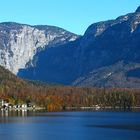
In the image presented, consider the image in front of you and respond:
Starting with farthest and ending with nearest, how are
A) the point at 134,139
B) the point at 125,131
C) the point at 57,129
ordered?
1. the point at 57,129
2. the point at 125,131
3. the point at 134,139

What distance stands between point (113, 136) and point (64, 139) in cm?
1172

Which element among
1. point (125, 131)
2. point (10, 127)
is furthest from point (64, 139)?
point (10, 127)

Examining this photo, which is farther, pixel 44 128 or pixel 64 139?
pixel 44 128

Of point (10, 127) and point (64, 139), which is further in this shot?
point (10, 127)

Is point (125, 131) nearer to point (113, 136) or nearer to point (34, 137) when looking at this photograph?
point (113, 136)

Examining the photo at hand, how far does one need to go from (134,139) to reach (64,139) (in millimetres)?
14251

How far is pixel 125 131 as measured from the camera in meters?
138

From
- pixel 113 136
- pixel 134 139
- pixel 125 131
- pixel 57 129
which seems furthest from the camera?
pixel 57 129

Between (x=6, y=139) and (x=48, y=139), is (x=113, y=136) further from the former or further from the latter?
(x=6, y=139)

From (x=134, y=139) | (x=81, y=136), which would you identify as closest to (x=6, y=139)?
(x=81, y=136)

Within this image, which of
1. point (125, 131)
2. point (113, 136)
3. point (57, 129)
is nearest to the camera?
point (113, 136)

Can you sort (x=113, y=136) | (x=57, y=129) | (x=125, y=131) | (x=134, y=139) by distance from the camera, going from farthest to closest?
(x=57, y=129), (x=125, y=131), (x=113, y=136), (x=134, y=139)

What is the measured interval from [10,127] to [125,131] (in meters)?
31.8

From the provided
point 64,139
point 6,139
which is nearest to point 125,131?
point 64,139
